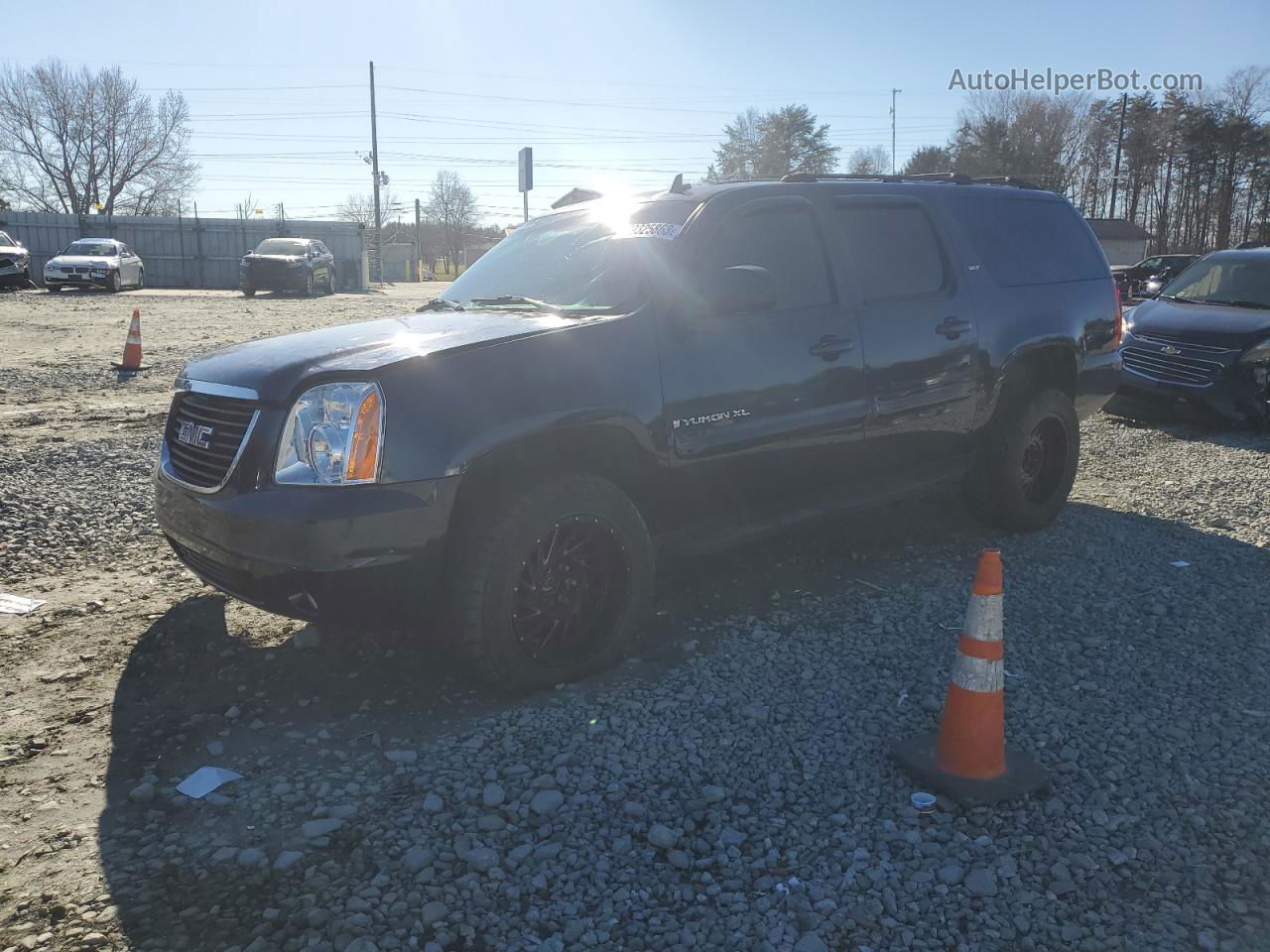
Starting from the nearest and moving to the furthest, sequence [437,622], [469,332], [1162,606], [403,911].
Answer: [403,911] → [437,622] → [469,332] → [1162,606]

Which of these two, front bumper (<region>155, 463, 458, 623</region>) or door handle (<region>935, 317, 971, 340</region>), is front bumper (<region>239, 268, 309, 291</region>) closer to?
door handle (<region>935, 317, 971, 340</region>)

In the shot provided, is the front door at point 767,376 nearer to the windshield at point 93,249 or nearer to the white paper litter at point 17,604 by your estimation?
the white paper litter at point 17,604

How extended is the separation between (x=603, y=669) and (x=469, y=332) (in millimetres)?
1390

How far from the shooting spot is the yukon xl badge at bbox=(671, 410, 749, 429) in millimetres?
3910

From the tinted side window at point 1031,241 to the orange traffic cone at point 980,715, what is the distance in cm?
287

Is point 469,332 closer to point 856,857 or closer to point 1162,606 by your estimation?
point 856,857

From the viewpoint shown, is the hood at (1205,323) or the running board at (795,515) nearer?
the running board at (795,515)

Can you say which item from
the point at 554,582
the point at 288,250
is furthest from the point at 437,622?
the point at 288,250

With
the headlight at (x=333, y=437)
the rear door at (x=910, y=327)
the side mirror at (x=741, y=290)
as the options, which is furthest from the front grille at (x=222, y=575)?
the rear door at (x=910, y=327)

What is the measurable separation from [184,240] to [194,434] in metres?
39.0

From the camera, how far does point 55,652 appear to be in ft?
13.3

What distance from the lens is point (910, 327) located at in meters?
4.87

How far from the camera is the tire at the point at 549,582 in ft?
11.2

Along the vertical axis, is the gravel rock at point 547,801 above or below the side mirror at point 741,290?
below
